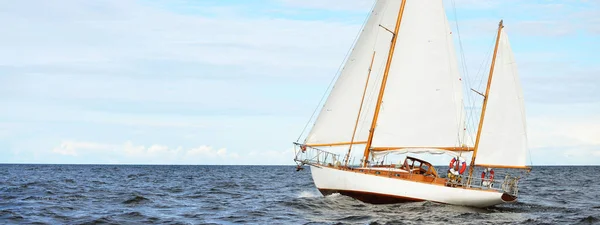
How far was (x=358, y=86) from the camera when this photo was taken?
40.1m

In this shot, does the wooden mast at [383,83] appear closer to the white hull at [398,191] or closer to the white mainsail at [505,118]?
the white hull at [398,191]

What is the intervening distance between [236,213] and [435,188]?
10.5 m

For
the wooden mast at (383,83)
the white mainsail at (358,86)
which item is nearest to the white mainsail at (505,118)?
the wooden mast at (383,83)

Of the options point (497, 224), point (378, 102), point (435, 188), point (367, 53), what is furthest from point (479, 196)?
point (367, 53)

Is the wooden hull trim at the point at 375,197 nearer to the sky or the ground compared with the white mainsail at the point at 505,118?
nearer to the ground

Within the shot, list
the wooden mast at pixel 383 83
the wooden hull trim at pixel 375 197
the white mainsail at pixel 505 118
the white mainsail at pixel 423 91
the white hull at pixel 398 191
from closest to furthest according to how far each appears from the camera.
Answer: the white hull at pixel 398 191 < the wooden hull trim at pixel 375 197 < the white mainsail at pixel 505 118 < the wooden mast at pixel 383 83 < the white mainsail at pixel 423 91

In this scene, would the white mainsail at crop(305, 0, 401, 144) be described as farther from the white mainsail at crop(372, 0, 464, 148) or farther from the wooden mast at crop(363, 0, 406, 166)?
the white mainsail at crop(372, 0, 464, 148)

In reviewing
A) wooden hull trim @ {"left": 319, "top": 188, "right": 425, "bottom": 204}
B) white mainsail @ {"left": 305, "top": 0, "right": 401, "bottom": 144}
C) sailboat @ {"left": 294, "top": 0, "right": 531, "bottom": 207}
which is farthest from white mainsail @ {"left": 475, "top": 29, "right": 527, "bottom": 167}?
white mainsail @ {"left": 305, "top": 0, "right": 401, "bottom": 144}

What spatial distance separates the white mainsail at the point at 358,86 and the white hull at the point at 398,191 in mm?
2821

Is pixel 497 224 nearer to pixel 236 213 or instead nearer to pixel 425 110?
pixel 425 110

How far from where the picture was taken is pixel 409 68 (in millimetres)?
39969

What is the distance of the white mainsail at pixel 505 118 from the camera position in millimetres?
37938

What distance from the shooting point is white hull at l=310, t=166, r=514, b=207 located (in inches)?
1422

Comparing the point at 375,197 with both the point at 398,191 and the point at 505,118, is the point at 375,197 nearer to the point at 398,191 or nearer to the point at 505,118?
the point at 398,191
